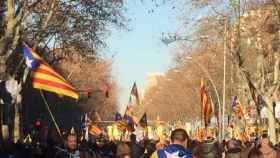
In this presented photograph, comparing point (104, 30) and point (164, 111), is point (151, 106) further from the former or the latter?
point (104, 30)

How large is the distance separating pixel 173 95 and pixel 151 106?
2401 centimetres

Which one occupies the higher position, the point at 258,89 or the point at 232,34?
the point at 232,34

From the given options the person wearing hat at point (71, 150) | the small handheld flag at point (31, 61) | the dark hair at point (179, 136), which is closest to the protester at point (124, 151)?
the small handheld flag at point (31, 61)

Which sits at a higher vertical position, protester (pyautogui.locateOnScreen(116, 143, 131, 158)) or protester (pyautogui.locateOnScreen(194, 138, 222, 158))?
protester (pyautogui.locateOnScreen(116, 143, 131, 158))

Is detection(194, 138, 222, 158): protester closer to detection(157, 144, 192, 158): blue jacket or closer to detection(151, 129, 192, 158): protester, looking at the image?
detection(151, 129, 192, 158): protester

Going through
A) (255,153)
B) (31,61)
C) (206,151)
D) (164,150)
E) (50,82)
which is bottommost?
(206,151)

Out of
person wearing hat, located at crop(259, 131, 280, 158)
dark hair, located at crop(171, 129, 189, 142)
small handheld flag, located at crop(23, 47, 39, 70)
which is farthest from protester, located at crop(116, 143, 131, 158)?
dark hair, located at crop(171, 129, 189, 142)

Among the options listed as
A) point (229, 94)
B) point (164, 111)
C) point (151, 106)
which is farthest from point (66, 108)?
point (151, 106)

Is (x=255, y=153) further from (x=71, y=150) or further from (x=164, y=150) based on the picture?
(x=164, y=150)

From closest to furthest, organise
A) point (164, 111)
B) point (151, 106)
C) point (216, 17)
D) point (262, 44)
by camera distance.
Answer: point (216, 17) < point (262, 44) < point (164, 111) < point (151, 106)

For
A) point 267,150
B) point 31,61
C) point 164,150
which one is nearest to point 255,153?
point 267,150

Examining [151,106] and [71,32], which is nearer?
[71,32]

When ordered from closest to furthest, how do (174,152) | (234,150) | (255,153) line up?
(174,152) → (255,153) → (234,150)

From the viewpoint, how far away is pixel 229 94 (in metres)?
73.4
